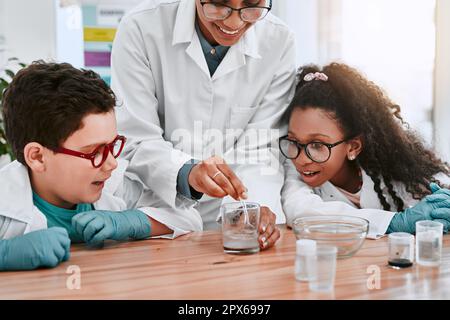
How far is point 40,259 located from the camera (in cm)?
118

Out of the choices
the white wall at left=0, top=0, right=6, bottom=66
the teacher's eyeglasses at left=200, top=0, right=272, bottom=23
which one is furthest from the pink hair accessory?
the white wall at left=0, top=0, right=6, bottom=66

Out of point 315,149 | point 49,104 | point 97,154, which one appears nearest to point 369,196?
point 315,149

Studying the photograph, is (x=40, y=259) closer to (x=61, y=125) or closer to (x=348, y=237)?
(x=61, y=125)

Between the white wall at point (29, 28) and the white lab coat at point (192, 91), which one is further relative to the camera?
the white wall at point (29, 28)

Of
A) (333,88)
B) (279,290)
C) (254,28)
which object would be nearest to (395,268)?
(279,290)

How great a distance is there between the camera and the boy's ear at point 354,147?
1851 mm

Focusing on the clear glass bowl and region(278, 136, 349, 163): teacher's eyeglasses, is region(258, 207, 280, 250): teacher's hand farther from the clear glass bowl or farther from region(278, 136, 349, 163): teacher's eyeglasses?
region(278, 136, 349, 163): teacher's eyeglasses

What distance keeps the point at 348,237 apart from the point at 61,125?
73 centimetres

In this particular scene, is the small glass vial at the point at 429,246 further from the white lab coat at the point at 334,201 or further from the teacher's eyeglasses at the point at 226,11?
the teacher's eyeglasses at the point at 226,11

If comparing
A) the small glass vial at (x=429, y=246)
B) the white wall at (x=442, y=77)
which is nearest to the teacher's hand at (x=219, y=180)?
the small glass vial at (x=429, y=246)

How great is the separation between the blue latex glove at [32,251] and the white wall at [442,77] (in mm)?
2195

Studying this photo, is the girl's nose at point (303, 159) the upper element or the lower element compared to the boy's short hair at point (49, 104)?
lower

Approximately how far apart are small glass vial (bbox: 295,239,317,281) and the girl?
58cm

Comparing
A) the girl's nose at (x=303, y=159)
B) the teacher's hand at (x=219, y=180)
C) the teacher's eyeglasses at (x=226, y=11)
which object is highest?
the teacher's eyeglasses at (x=226, y=11)
